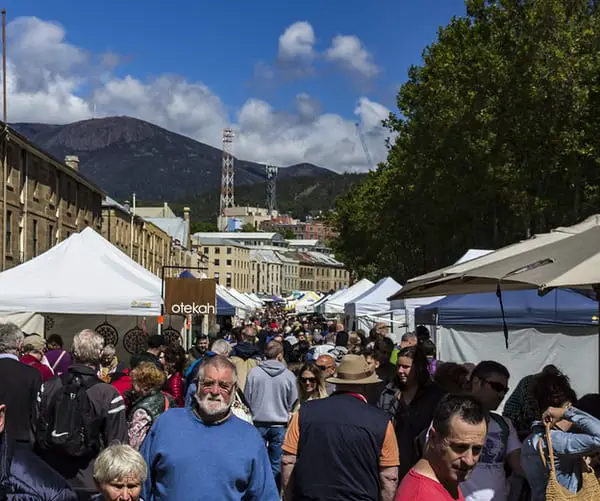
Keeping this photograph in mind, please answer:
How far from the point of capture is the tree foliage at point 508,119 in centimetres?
2752

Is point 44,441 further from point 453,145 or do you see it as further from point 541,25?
point 453,145

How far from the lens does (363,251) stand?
2808 inches

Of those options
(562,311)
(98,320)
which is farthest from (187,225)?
(562,311)

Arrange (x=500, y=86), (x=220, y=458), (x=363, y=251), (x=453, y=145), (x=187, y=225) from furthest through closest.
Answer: (x=187, y=225)
(x=363, y=251)
(x=453, y=145)
(x=500, y=86)
(x=220, y=458)

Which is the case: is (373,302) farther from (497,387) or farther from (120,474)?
(120,474)

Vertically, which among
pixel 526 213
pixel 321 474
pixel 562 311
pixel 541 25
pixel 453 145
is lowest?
pixel 321 474

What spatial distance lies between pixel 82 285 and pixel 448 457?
37.4 ft

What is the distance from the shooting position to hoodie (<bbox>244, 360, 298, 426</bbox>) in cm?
1055

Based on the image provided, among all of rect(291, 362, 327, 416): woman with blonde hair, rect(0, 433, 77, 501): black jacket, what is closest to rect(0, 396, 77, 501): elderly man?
rect(0, 433, 77, 501): black jacket

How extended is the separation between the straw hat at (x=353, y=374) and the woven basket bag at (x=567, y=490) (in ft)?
4.66

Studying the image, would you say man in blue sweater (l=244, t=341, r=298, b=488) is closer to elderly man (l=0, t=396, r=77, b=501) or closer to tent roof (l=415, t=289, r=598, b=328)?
tent roof (l=415, t=289, r=598, b=328)

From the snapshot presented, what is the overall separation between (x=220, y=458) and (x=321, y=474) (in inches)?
43.0

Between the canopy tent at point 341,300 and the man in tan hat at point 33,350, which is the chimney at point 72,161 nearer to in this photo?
the canopy tent at point 341,300

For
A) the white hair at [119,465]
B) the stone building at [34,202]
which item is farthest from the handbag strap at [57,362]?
the stone building at [34,202]
